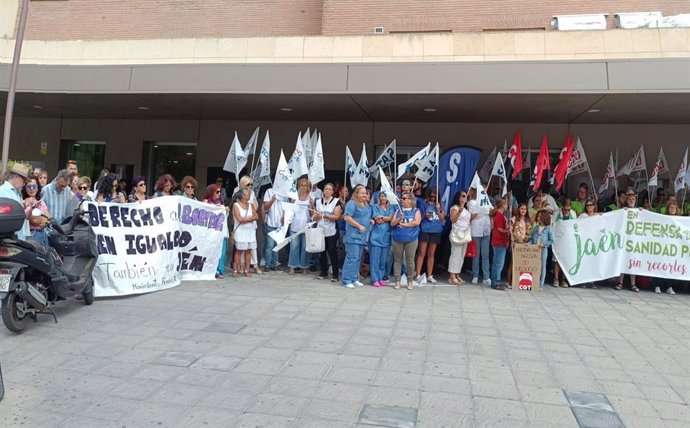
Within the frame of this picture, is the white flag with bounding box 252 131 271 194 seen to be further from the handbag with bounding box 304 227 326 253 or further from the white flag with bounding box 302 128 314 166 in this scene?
the handbag with bounding box 304 227 326 253

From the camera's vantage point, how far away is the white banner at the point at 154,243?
6.88 meters

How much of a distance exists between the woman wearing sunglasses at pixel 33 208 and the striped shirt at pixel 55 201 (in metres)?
0.18

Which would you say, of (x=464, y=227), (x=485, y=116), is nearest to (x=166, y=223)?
(x=464, y=227)

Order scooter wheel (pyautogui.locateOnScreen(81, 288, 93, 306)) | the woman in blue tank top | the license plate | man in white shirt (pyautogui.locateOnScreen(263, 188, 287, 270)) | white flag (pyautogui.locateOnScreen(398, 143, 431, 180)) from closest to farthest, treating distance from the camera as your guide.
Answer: the license plate
scooter wheel (pyautogui.locateOnScreen(81, 288, 93, 306))
the woman in blue tank top
white flag (pyautogui.locateOnScreen(398, 143, 431, 180))
man in white shirt (pyautogui.locateOnScreen(263, 188, 287, 270))

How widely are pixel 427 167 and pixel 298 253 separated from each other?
123 inches

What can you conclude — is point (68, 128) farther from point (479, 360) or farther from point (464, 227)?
point (479, 360)

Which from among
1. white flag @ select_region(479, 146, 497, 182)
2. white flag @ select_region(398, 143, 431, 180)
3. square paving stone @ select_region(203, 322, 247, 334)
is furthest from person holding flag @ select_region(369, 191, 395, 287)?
white flag @ select_region(479, 146, 497, 182)

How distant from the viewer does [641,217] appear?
8641mm

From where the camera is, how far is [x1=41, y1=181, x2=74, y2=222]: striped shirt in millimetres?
6668

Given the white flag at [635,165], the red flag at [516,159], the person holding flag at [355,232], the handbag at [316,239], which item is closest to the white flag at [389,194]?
the person holding flag at [355,232]

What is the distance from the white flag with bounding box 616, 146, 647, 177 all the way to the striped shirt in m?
11.0

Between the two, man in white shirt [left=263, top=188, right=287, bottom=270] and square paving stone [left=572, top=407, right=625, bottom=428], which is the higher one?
man in white shirt [left=263, top=188, right=287, bottom=270]

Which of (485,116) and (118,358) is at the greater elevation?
(485,116)

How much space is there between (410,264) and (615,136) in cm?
691
